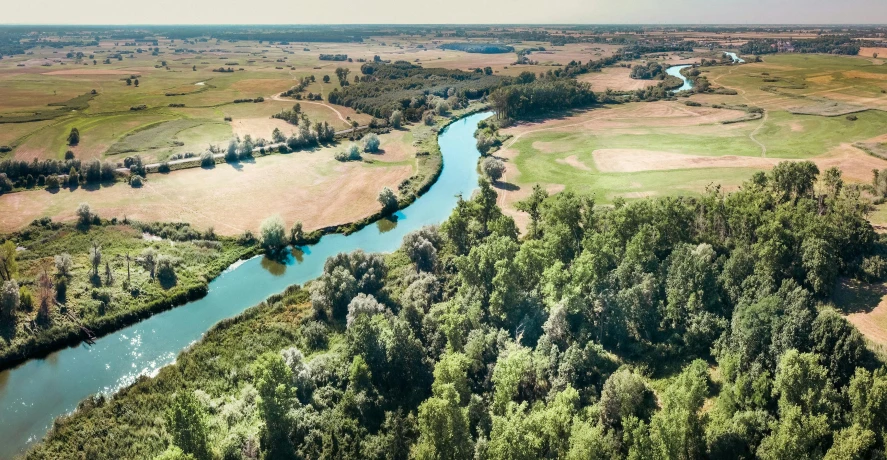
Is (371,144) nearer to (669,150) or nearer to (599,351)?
(669,150)

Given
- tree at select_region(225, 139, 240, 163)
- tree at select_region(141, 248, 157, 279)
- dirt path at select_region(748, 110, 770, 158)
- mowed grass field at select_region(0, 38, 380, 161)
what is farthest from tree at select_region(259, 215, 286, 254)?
dirt path at select_region(748, 110, 770, 158)

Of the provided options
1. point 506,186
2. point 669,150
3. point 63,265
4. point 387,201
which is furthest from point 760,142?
point 63,265

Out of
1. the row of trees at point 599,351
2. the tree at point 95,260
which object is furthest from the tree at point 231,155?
the row of trees at point 599,351

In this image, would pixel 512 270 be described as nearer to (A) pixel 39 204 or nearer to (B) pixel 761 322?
(B) pixel 761 322

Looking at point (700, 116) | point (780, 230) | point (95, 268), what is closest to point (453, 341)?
point (780, 230)

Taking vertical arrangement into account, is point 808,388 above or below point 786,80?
below

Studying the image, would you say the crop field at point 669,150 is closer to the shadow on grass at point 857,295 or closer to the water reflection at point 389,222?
the water reflection at point 389,222
